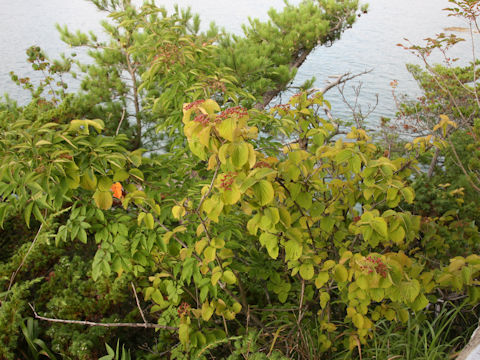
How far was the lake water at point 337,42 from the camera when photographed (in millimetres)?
10328

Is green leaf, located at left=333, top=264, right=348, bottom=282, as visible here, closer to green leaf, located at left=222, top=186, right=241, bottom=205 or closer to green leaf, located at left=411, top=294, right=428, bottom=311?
green leaf, located at left=411, top=294, right=428, bottom=311

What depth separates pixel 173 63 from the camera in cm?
210

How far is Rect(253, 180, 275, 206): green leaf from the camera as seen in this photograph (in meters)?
1.18

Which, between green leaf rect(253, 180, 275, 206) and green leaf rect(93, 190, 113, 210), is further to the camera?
green leaf rect(93, 190, 113, 210)

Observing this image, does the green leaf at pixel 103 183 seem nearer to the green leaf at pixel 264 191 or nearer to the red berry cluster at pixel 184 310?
the green leaf at pixel 264 191

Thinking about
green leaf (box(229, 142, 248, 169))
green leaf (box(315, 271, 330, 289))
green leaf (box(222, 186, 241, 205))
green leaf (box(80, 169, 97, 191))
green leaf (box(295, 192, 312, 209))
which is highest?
green leaf (box(80, 169, 97, 191))

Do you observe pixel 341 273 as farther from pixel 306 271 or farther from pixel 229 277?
pixel 229 277

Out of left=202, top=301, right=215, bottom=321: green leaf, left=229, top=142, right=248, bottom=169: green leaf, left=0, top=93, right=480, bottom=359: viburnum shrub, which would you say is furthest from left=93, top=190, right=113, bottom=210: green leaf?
left=202, top=301, right=215, bottom=321: green leaf

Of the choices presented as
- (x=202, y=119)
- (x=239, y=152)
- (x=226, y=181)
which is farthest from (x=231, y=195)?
(x=202, y=119)

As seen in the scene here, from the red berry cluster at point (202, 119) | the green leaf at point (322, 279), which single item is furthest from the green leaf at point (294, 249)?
the red berry cluster at point (202, 119)

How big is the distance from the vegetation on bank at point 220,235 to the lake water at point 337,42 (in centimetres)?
429

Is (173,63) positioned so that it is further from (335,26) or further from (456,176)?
(335,26)

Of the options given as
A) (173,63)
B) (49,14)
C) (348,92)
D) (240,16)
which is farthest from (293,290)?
(49,14)

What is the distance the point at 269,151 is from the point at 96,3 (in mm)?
3842
